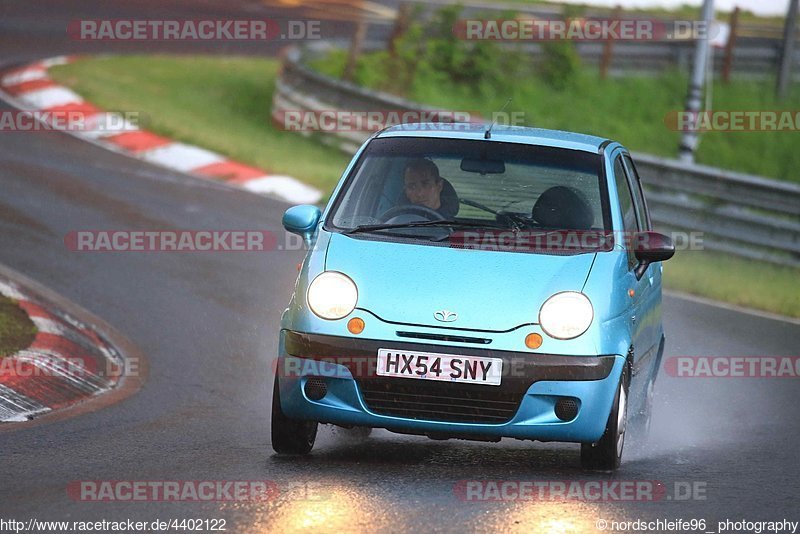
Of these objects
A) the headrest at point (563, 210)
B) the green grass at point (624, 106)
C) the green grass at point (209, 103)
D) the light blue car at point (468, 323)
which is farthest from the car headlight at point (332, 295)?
the green grass at point (624, 106)

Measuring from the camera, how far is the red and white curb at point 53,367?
26.2 feet

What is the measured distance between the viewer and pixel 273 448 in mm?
6852

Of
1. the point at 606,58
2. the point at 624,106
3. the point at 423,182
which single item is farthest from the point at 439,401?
the point at 606,58

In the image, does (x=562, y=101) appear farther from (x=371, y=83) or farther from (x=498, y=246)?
(x=498, y=246)

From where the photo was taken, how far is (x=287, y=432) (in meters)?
6.77

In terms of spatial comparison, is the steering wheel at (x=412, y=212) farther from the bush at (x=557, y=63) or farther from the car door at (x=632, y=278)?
the bush at (x=557, y=63)

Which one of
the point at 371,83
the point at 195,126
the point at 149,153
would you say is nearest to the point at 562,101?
the point at 371,83

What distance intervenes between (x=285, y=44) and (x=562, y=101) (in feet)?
20.5

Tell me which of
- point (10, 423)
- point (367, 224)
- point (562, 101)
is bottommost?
point (562, 101)

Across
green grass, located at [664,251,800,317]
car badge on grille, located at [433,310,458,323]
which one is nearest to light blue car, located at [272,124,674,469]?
car badge on grille, located at [433,310,458,323]

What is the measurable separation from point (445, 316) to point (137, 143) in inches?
478

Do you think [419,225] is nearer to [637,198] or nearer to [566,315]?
[566,315]

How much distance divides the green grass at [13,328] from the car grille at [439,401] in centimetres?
313

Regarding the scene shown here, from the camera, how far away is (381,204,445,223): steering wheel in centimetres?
741
